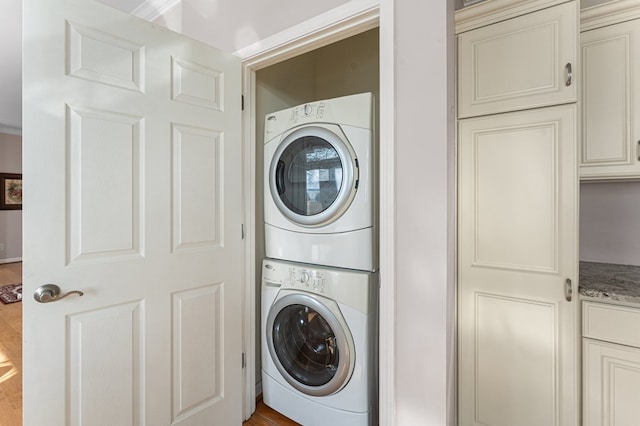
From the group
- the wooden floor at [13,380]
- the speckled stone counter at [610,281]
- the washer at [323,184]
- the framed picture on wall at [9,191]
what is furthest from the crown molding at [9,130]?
the speckled stone counter at [610,281]

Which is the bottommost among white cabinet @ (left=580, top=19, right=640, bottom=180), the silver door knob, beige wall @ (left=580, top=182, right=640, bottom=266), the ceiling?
the silver door knob

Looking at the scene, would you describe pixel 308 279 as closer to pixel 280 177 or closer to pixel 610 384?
pixel 280 177

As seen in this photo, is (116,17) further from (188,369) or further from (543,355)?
(543,355)

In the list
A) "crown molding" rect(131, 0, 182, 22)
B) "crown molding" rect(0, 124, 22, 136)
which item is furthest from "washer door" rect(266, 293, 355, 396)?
"crown molding" rect(0, 124, 22, 136)

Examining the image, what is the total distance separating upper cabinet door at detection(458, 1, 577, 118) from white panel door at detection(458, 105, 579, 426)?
0.23 feet

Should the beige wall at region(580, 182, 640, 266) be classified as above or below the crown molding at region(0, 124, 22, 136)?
below

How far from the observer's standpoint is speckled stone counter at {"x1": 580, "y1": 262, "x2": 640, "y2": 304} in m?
1.23

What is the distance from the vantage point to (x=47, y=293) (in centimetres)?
106

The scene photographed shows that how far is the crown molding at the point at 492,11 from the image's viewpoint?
1.33 m

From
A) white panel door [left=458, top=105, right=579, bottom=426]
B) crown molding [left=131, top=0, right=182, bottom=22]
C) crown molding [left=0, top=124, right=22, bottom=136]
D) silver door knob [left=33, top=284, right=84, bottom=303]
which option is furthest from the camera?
crown molding [left=0, top=124, right=22, bottom=136]

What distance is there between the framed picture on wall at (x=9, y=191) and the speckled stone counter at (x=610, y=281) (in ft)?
28.7

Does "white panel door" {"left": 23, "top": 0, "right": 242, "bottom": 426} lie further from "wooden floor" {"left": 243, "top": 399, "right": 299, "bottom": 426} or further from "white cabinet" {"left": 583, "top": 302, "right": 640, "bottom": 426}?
"white cabinet" {"left": 583, "top": 302, "right": 640, "bottom": 426}

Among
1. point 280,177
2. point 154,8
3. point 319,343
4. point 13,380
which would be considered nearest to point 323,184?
point 280,177

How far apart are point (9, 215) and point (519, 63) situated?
28.3 feet
